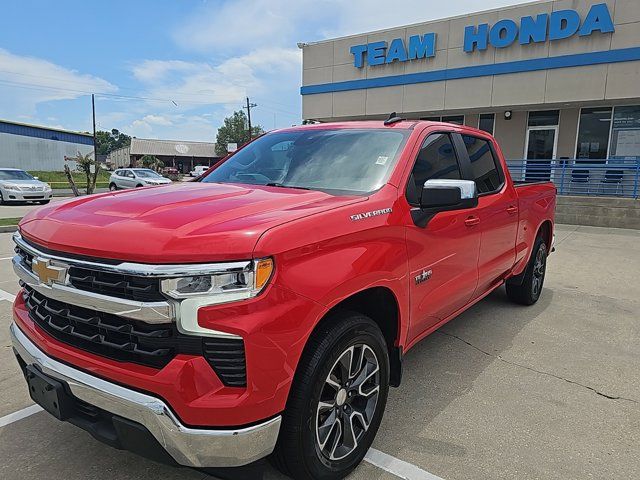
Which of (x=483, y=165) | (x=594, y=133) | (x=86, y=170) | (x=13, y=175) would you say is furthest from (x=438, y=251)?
(x=13, y=175)

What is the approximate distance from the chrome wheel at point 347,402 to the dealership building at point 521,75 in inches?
652

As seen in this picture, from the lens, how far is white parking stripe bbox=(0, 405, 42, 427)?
3.01 meters

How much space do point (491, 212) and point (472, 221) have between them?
0.48 meters

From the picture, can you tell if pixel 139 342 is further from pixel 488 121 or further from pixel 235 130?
pixel 235 130

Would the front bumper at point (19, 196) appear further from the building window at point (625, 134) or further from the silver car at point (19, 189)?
the building window at point (625, 134)

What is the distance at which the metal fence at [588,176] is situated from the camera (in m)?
14.8

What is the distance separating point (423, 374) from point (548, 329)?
1902 millimetres

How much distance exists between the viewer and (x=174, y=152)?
247 feet

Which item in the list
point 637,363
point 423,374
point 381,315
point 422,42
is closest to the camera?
point 381,315

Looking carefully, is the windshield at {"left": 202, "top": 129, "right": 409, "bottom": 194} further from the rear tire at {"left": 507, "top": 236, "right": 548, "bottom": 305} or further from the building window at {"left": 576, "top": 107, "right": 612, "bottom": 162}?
the building window at {"left": 576, "top": 107, "right": 612, "bottom": 162}

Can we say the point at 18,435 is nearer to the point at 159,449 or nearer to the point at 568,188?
the point at 159,449

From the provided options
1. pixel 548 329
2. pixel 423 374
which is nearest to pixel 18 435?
pixel 423 374

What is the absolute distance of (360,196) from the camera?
2654mm

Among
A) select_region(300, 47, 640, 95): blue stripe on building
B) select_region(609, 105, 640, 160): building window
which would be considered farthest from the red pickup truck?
select_region(609, 105, 640, 160): building window
